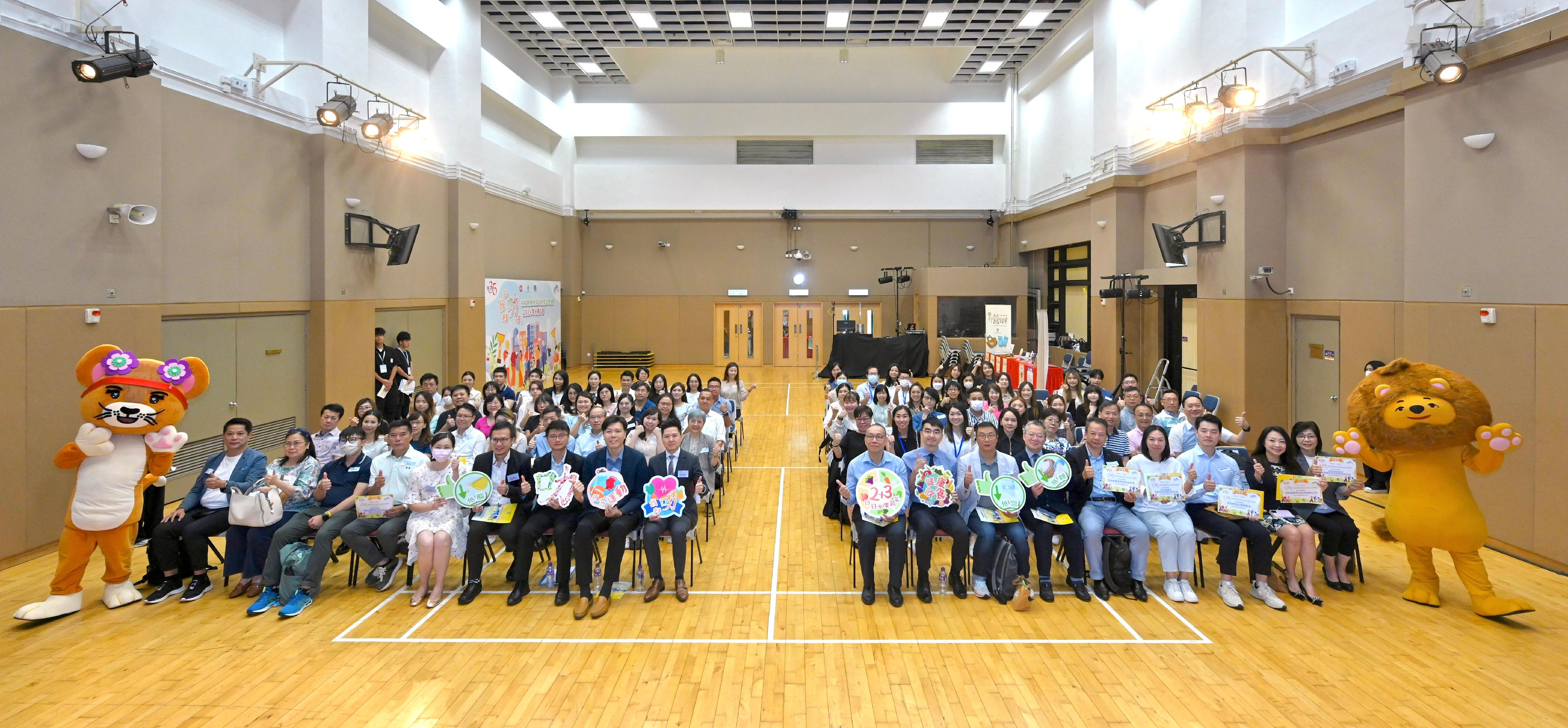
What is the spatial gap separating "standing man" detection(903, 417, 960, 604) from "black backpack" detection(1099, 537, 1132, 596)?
20.2 inches

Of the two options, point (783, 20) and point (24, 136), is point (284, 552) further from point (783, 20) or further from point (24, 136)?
point (783, 20)

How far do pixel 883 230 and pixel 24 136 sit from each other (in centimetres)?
2025

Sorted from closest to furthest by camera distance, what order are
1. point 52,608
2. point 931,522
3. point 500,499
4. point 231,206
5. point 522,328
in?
point 52,608 < point 931,522 < point 500,499 < point 231,206 < point 522,328

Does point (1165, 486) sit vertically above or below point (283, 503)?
above

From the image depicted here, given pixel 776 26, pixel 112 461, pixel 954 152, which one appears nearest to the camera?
pixel 112 461

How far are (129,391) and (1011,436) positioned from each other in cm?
718

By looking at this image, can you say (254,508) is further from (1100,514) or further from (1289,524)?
(1289,524)

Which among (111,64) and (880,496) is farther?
(111,64)

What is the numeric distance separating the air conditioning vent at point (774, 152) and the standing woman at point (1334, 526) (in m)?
18.8

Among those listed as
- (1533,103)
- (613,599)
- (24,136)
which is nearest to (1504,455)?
(1533,103)

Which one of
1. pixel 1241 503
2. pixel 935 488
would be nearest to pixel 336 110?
pixel 935 488

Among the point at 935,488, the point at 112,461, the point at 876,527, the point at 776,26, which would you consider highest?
the point at 776,26

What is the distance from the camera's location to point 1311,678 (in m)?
4.89

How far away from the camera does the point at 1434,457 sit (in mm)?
5789
